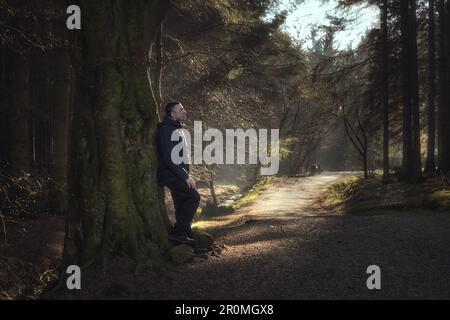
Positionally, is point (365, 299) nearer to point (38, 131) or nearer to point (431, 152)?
point (38, 131)

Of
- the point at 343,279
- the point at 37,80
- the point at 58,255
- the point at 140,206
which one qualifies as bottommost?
the point at 58,255

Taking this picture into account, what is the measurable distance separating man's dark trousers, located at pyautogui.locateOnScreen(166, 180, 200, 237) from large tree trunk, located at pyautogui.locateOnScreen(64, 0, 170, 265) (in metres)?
0.36

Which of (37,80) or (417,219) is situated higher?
(37,80)

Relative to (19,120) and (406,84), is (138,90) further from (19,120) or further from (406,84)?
(406,84)

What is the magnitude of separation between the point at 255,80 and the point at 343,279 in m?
15.3

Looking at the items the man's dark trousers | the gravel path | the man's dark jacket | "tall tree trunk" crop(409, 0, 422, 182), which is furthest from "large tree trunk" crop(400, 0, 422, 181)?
the man's dark jacket

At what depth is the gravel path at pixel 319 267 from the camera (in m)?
4.80

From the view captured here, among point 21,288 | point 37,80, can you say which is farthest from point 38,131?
point 21,288

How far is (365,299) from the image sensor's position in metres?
4.55

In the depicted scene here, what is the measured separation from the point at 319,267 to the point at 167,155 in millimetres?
2565

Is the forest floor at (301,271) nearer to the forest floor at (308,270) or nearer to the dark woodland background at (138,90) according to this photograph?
the forest floor at (308,270)

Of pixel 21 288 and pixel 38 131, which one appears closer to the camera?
pixel 21 288

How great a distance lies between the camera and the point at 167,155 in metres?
6.35

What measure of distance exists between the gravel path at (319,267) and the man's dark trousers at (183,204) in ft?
2.32
